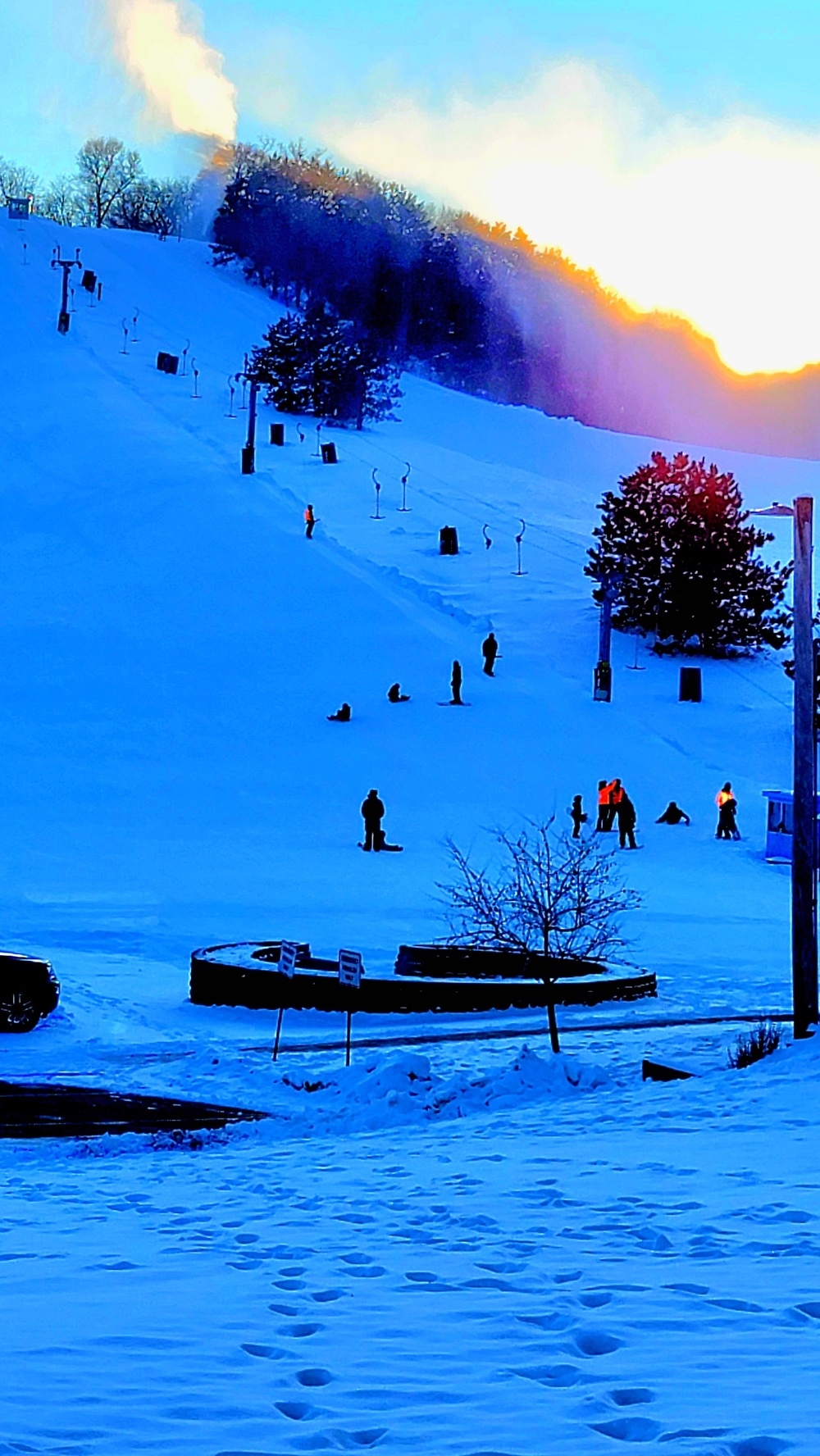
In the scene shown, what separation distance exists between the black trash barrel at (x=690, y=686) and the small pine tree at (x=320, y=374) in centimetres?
3808

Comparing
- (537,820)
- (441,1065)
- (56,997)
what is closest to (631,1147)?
(441,1065)

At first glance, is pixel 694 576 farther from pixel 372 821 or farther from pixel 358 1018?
pixel 358 1018

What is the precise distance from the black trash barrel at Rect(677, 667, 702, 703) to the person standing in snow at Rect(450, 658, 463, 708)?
5.87 meters

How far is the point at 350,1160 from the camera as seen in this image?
11.2 metres

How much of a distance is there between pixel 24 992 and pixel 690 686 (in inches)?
1015

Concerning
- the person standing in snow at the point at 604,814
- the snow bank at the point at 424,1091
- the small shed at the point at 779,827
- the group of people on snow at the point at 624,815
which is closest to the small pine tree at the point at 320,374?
the group of people on snow at the point at 624,815

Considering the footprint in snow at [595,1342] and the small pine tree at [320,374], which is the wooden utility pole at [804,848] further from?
the small pine tree at [320,374]

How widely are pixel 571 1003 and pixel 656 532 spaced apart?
2884cm

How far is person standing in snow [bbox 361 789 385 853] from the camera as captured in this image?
1131 inches

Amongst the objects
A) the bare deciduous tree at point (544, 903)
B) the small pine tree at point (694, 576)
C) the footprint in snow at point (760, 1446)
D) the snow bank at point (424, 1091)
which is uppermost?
the small pine tree at point (694, 576)

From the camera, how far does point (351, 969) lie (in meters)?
15.3

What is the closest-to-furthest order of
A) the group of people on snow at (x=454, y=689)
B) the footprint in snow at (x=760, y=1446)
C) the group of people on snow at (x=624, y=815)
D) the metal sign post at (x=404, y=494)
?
the footprint in snow at (x=760, y=1446) → the group of people on snow at (x=624, y=815) → the group of people on snow at (x=454, y=689) → the metal sign post at (x=404, y=494)

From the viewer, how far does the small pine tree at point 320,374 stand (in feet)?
245

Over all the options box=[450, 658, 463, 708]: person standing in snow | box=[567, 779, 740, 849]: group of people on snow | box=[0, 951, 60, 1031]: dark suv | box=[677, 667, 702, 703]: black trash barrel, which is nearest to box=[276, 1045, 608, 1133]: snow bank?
box=[0, 951, 60, 1031]: dark suv
